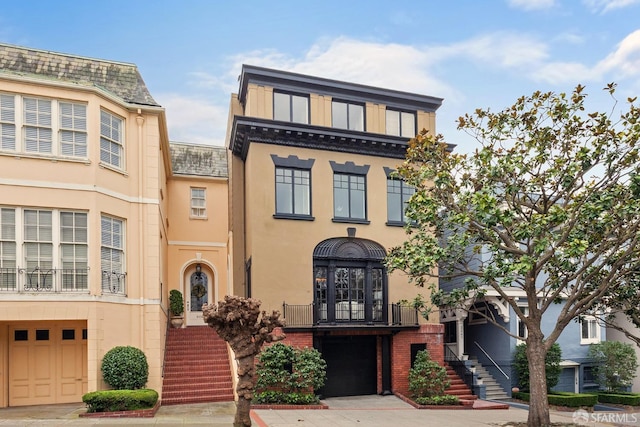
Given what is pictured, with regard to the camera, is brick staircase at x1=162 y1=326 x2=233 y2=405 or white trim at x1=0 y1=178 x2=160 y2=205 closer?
white trim at x1=0 y1=178 x2=160 y2=205

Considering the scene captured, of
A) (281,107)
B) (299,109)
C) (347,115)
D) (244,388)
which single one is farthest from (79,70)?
(244,388)

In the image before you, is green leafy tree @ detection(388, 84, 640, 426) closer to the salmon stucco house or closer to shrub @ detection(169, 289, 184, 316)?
the salmon stucco house

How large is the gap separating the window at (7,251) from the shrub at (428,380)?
13.0 m

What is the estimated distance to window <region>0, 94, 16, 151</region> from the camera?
14930mm

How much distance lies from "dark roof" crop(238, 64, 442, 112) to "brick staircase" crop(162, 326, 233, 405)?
9.41 meters

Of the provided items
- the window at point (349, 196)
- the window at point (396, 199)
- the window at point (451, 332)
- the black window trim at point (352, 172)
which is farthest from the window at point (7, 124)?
the window at point (451, 332)

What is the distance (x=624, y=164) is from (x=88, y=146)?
14.3 meters

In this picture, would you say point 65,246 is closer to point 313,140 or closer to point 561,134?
point 313,140

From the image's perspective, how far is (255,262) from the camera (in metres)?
19.1

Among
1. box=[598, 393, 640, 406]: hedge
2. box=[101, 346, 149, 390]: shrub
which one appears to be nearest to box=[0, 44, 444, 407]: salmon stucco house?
box=[101, 346, 149, 390]: shrub

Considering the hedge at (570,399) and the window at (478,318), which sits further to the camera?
the window at (478,318)

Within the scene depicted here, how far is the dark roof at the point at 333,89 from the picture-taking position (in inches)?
790

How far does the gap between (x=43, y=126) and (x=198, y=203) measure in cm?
1003

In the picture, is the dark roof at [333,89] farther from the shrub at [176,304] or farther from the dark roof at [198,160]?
the shrub at [176,304]
